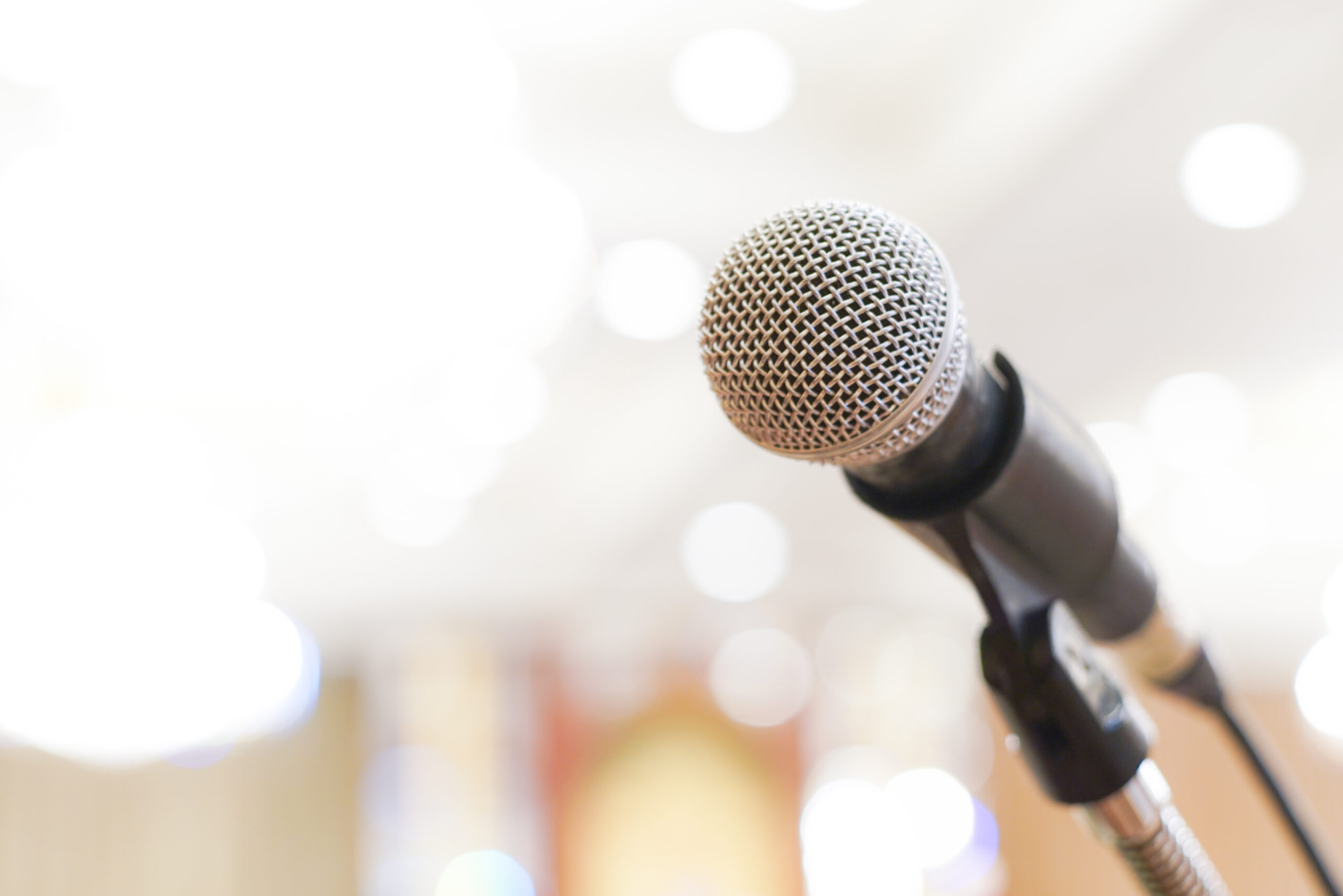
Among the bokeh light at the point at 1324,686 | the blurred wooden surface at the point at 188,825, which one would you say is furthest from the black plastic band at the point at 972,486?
the blurred wooden surface at the point at 188,825

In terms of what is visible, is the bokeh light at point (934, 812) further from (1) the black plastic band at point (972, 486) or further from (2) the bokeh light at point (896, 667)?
(1) the black plastic band at point (972, 486)

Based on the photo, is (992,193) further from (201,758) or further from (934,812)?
(201,758)

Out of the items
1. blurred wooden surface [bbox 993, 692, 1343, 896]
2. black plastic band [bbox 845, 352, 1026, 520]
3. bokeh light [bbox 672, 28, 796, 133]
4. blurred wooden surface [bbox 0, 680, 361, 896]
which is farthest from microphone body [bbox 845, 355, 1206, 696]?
blurred wooden surface [bbox 0, 680, 361, 896]

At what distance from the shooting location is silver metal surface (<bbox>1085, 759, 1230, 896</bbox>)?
47cm

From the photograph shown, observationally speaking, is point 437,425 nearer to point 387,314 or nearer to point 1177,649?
point 387,314

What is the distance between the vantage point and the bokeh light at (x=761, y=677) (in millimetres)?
6965

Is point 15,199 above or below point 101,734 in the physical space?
above

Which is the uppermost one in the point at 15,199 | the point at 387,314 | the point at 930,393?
the point at 930,393

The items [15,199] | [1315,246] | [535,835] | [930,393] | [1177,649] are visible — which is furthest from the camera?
[535,835]

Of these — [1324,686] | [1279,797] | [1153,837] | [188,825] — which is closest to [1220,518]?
[1324,686]

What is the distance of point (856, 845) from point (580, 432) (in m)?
3.24

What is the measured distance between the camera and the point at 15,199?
2.44 meters

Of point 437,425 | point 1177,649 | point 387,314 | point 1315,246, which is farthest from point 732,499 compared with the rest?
point 1177,649

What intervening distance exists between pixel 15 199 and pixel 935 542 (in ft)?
8.55
